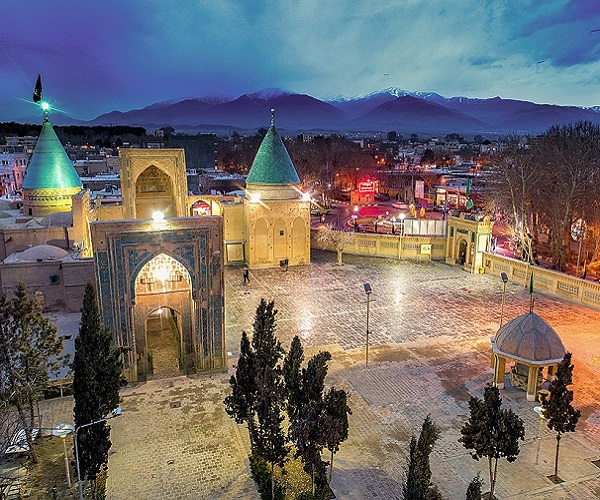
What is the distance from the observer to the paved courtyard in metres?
10.5

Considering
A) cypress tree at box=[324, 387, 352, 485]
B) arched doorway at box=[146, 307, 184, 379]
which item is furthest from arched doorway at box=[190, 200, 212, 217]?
cypress tree at box=[324, 387, 352, 485]

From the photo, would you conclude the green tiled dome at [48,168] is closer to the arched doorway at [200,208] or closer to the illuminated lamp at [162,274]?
the arched doorway at [200,208]

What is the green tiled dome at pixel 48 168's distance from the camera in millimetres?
26609

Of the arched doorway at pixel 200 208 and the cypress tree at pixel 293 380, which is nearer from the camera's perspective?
the cypress tree at pixel 293 380

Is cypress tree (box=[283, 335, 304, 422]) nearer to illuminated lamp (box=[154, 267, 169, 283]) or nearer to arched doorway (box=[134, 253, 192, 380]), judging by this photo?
arched doorway (box=[134, 253, 192, 380])

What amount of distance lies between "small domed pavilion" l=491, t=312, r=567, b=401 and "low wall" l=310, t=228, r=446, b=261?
51.1 feet

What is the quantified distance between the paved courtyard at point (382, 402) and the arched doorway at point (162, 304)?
33.6 inches

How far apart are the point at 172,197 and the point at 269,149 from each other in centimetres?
642

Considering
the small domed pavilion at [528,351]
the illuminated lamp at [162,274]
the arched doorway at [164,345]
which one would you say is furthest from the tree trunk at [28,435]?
the small domed pavilion at [528,351]

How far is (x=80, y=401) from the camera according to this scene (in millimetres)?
9633

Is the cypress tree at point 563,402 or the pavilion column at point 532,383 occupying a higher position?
the cypress tree at point 563,402

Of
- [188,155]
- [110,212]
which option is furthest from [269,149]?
[188,155]

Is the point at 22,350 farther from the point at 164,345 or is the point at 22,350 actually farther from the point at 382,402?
the point at 382,402

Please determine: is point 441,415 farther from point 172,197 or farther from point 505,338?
point 172,197
